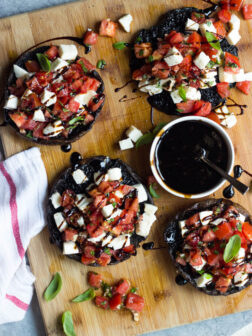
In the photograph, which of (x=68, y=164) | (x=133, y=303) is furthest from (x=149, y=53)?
(x=133, y=303)

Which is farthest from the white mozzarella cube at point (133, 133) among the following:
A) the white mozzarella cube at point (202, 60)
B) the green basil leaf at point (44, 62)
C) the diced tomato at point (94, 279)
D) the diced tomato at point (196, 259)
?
the diced tomato at point (94, 279)

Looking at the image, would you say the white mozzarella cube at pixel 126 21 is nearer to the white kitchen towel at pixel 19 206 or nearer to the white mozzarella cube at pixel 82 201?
the white kitchen towel at pixel 19 206

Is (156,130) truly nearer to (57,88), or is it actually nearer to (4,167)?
(57,88)

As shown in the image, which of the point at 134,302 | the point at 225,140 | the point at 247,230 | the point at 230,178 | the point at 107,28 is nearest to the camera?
the point at 230,178

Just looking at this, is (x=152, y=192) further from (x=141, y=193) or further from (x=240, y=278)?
(x=240, y=278)

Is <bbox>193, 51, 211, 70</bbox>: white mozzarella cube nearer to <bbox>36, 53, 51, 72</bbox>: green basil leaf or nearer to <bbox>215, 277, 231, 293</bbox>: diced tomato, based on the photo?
<bbox>36, 53, 51, 72</bbox>: green basil leaf

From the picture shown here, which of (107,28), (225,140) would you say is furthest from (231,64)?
(107,28)
